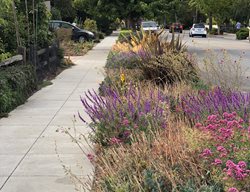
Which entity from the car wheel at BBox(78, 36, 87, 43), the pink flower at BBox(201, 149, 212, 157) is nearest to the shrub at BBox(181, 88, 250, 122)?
the pink flower at BBox(201, 149, 212, 157)

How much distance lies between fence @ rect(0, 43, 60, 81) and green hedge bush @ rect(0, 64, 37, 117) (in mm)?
247

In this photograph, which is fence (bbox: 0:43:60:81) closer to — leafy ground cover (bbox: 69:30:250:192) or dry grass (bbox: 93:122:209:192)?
leafy ground cover (bbox: 69:30:250:192)

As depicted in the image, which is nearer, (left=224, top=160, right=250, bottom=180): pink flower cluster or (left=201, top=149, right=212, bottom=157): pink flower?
(left=224, top=160, right=250, bottom=180): pink flower cluster

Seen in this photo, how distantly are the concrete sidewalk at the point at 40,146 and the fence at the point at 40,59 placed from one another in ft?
3.28

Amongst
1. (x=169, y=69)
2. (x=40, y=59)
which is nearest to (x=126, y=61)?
(x=169, y=69)

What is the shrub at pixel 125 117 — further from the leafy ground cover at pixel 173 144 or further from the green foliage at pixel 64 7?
the green foliage at pixel 64 7

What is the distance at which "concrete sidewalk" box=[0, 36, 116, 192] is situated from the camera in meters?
5.16

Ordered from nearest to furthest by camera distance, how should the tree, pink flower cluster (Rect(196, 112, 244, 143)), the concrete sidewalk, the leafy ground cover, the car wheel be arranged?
the leafy ground cover, pink flower cluster (Rect(196, 112, 244, 143)), the concrete sidewalk, the car wheel, the tree

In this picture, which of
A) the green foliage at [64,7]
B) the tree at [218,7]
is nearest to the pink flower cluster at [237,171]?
the green foliage at [64,7]

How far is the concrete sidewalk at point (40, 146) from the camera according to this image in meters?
5.16

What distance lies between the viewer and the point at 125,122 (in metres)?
5.66

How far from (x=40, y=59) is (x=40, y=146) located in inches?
324

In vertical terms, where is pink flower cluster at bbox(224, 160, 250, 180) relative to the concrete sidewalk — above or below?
above

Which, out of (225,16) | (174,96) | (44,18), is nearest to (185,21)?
(225,16)
